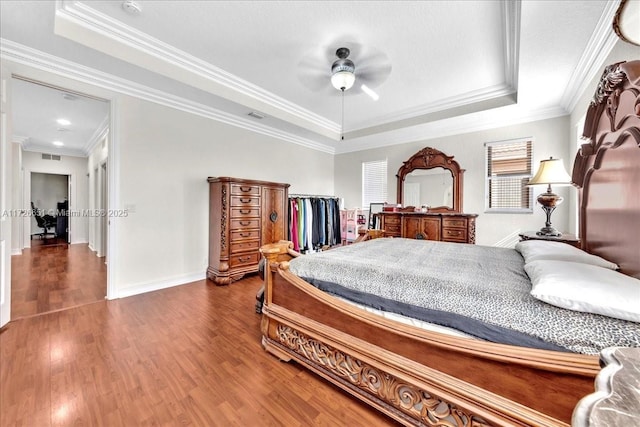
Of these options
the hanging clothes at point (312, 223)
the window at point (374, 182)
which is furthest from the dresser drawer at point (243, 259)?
the window at point (374, 182)

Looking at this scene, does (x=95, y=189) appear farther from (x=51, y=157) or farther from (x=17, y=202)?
(x=51, y=157)

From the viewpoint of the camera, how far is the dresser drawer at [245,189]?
3524mm

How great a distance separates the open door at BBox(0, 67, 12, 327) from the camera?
213cm

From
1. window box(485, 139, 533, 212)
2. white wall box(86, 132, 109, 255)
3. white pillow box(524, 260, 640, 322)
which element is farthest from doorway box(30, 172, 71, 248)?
window box(485, 139, 533, 212)

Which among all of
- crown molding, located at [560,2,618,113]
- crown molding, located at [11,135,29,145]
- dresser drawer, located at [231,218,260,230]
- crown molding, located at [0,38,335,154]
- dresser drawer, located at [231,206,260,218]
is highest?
crown molding, located at [11,135,29,145]

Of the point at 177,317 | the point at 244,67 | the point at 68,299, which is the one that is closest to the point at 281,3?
the point at 244,67

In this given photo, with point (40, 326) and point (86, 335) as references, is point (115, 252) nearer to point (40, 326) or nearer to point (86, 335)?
point (40, 326)

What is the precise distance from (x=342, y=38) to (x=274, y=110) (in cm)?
173

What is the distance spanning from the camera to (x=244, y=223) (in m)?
3.66

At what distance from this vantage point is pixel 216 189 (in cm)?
358

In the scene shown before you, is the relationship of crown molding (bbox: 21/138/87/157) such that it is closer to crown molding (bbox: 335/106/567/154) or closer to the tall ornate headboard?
crown molding (bbox: 335/106/567/154)

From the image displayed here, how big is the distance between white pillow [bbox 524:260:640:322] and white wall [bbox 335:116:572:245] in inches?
127

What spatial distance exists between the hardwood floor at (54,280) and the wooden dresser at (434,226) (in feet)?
13.9

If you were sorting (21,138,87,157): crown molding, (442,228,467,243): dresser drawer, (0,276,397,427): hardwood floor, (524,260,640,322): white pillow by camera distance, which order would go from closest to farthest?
(524,260,640,322): white pillow < (0,276,397,427): hardwood floor < (442,228,467,243): dresser drawer < (21,138,87,157): crown molding
